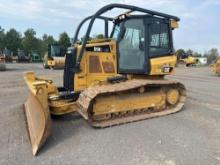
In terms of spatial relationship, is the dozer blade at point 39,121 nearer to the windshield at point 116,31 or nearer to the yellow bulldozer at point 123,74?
the yellow bulldozer at point 123,74

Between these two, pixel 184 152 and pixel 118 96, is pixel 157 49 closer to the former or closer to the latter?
pixel 118 96

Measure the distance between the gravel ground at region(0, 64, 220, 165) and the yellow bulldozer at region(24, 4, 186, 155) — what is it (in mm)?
354

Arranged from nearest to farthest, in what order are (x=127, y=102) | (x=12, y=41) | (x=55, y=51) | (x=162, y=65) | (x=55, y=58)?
(x=127, y=102) → (x=162, y=65) → (x=55, y=58) → (x=55, y=51) → (x=12, y=41)

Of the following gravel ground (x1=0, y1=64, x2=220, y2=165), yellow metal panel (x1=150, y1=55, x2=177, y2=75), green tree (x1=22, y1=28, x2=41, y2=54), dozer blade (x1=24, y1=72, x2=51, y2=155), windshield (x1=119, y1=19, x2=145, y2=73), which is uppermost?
green tree (x1=22, y1=28, x2=41, y2=54)


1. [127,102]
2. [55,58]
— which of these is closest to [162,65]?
[127,102]

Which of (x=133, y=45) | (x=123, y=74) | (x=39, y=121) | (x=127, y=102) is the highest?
(x=133, y=45)

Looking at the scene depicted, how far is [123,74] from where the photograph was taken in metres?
7.60

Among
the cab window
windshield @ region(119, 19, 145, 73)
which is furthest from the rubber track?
the cab window

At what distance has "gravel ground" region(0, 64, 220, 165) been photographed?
15.3 feet

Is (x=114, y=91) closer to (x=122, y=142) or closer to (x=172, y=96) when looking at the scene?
(x=122, y=142)

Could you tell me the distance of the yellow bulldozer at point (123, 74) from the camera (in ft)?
21.5

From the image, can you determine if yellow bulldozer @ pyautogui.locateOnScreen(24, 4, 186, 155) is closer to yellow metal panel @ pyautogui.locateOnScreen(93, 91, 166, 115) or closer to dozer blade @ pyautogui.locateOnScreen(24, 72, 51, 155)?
yellow metal panel @ pyautogui.locateOnScreen(93, 91, 166, 115)

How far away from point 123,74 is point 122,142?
8.54 ft

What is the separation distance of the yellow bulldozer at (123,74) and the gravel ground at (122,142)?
354 mm
